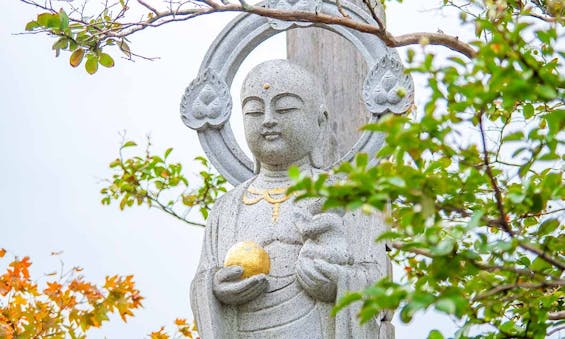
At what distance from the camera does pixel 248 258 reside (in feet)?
20.5

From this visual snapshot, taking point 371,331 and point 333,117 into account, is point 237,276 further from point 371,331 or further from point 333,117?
point 333,117

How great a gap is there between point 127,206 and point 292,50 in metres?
1.77

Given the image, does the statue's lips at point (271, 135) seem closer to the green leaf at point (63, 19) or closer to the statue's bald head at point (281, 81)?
the statue's bald head at point (281, 81)

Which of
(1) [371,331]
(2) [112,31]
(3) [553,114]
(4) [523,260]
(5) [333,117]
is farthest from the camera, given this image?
(5) [333,117]

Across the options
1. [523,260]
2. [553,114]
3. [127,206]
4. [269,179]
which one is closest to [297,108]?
[269,179]

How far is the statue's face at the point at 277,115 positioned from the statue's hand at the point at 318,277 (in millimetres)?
624

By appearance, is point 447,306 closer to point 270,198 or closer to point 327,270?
point 327,270

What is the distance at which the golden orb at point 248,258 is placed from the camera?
6242 millimetres

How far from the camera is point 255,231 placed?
21.1 feet

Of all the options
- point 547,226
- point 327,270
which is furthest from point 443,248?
point 327,270

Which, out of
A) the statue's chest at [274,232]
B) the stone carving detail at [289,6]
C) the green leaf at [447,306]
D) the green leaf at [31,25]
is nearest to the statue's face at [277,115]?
the statue's chest at [274,232]

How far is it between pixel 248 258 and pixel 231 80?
1173 millimetres

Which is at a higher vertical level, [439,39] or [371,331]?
[439,39]

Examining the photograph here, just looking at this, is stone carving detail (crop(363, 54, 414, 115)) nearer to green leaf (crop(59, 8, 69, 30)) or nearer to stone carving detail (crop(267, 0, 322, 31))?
stone carving detail (crop(267, 0, 322, 31))
